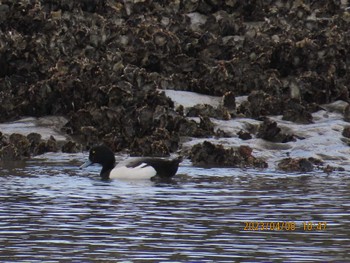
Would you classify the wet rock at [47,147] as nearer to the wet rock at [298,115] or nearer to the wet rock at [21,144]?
the wet rock at [21,144]

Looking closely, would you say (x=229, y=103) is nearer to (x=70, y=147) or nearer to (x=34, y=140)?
(x=70, y=147)

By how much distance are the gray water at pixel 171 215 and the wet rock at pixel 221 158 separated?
23.8 inches

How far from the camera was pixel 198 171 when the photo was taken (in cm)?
2322

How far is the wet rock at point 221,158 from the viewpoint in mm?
24000

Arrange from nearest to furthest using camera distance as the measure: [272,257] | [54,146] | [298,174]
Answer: [272,257]
[298,174]
[54,146]

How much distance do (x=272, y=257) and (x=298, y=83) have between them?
1455 cm

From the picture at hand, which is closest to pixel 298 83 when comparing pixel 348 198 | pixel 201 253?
pixel 348 198

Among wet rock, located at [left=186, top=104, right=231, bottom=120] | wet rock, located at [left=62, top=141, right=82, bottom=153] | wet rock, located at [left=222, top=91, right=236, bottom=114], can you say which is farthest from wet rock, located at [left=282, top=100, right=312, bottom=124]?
wet rock, located at [left=62, top=141, right=82, bottom=153]

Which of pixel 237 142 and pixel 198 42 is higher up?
pixel 198 42

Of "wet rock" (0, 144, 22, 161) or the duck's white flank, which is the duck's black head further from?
"wet rock" (0, 144, 22, 161)

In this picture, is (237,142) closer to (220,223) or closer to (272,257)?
(220,223)

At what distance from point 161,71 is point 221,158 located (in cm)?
551


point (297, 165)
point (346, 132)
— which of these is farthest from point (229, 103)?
point (297, 165)

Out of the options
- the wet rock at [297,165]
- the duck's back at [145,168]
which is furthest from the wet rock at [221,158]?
the duck's back at [145,168]
